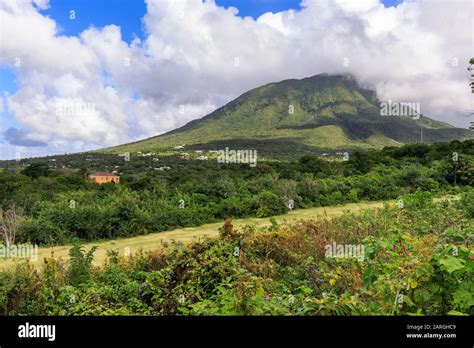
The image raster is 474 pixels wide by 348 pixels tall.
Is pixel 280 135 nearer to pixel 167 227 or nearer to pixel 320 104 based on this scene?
pixel 320 104

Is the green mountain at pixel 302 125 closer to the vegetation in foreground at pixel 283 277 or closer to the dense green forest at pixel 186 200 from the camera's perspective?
the dense green forest at pixel 186 200

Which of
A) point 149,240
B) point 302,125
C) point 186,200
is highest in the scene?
point 302,125

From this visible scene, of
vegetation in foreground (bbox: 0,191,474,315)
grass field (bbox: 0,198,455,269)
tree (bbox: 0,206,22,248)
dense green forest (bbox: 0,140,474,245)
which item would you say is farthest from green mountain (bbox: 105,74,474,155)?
vegetation in foreground (bbox: 0,191,474,315)

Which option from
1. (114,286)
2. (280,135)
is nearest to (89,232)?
(114,286)

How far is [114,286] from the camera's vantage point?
5.25 metres

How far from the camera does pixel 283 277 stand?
5574 millimetres

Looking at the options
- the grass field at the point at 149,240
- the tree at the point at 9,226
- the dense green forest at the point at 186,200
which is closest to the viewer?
the grass field at the point at 149,240

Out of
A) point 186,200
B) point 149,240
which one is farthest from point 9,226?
point 186,200

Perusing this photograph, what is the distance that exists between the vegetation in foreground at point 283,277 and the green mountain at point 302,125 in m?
69.0

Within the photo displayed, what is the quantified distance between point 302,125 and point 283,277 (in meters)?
119

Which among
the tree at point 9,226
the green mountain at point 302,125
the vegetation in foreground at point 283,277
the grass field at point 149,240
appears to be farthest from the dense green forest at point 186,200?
the green mountain at point 302,125

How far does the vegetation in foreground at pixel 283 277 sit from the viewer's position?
2912mm

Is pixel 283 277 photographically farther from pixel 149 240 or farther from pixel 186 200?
pixel 186 200
